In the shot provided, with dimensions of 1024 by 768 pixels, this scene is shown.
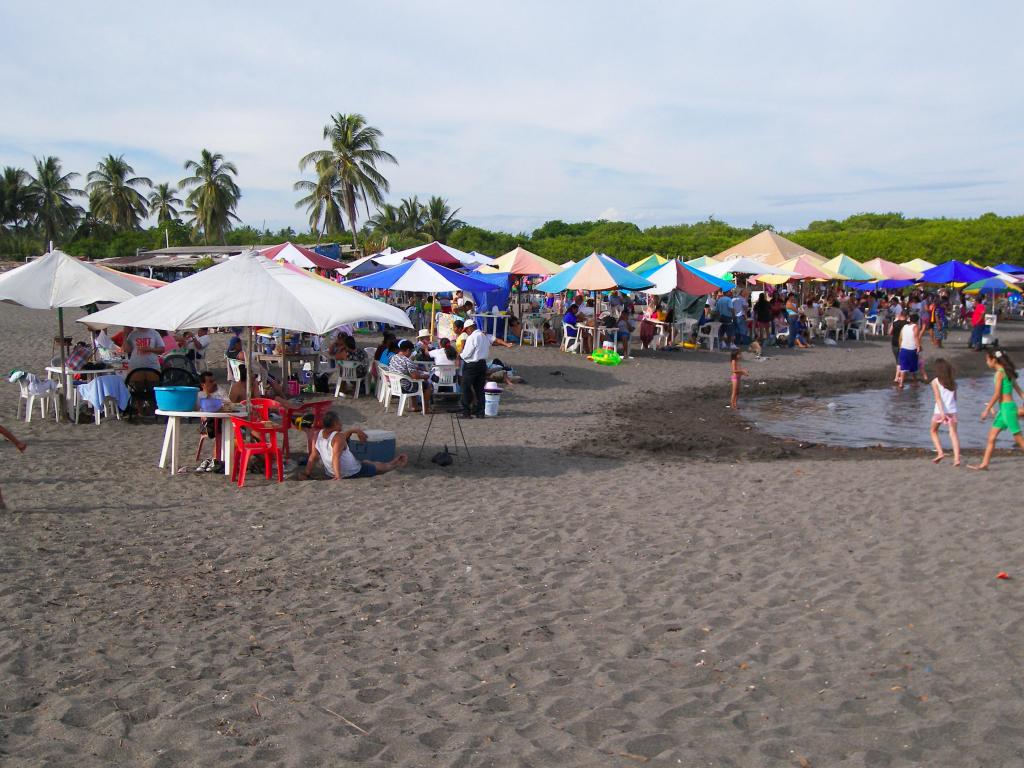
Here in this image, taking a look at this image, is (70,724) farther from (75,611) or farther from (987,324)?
(987,324)

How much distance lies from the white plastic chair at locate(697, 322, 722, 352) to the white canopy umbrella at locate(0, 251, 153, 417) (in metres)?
15.0

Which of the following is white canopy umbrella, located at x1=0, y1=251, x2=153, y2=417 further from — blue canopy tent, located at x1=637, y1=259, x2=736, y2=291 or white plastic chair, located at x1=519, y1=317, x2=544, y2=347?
blue canopy tent, located at x1=637, y1=259, x2=736, y2=291

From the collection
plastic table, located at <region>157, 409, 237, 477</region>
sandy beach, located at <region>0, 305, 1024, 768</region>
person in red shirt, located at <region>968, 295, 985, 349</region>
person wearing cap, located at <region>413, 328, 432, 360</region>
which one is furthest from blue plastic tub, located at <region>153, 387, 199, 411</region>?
person in red shirt, located at <region>968, 295, 985, 349</region>

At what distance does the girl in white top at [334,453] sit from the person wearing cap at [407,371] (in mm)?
3675

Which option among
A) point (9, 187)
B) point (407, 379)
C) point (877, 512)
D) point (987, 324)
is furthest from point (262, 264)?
point (9, 187)

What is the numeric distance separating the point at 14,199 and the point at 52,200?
2.47m

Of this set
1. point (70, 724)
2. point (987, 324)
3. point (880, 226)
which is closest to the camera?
point (70, 724)

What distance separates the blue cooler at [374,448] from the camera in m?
8.66

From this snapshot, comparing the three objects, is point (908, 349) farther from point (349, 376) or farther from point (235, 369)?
point (235, 369)

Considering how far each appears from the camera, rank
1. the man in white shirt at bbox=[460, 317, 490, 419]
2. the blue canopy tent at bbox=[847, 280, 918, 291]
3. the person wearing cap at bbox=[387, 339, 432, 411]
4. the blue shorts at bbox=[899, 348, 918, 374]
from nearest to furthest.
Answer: the man in white shirt at bbox=[460, 317, 490, 419] → the person wearing cap at bbox=[387, 339, 432, 411] → the blue shorts at bbox=[899, 348, 918, 374] → the blue canopy tent at bbox=[847, 280, 918, 291]

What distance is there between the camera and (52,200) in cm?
6125

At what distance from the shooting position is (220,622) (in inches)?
192

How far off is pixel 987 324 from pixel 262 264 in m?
24.3

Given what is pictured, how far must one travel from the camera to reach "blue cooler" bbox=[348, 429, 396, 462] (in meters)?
8.66
